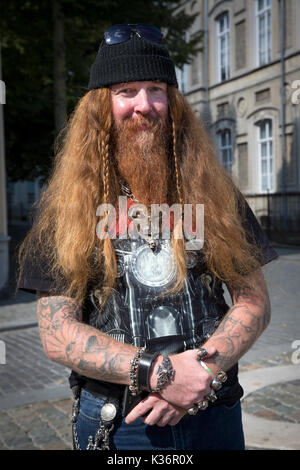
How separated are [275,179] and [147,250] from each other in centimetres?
1829

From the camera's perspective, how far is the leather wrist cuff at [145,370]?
4.86 feet

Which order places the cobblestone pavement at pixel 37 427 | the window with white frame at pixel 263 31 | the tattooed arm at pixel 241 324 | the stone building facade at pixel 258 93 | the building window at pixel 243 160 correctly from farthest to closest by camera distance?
1. the building window at pixel 243 160
2. the window with white frame at pixel 263 31
3. the stone building facade at pixel 258 93
4. the cobblestone pavement at pixel 37 427
5. the tattooed arm at pixel 241 324

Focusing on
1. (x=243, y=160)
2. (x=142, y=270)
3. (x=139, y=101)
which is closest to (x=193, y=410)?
(x=142, y=270)

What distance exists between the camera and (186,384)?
4.90 feet

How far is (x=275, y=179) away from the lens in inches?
757

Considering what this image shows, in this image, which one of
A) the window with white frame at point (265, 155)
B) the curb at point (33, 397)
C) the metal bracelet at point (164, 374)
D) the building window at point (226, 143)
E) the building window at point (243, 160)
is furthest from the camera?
the building window at point (226, 143)

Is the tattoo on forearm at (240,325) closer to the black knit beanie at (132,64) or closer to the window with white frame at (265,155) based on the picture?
the black knit beanie at (132,64)

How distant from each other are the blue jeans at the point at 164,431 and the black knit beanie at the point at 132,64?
1.08 meters

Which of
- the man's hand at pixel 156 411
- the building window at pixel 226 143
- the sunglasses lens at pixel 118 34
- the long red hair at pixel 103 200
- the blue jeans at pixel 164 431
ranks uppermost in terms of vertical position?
the building window at pixel 226 143

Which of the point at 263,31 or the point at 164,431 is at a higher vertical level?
the point at 263,31

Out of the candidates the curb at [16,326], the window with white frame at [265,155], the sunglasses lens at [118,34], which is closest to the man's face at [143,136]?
the sunglasses lens at [118,34]

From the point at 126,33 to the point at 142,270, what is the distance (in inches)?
34.4

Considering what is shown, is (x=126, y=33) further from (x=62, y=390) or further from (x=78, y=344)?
(x=62, y=390)
